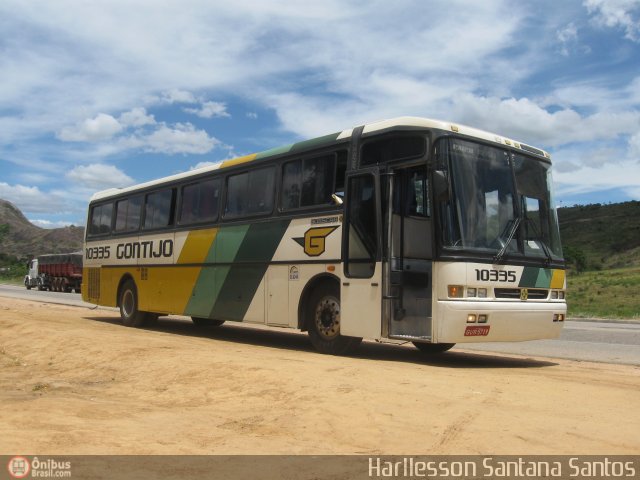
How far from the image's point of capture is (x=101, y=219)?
718 inches

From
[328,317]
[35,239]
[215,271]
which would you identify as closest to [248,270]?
[215,271]

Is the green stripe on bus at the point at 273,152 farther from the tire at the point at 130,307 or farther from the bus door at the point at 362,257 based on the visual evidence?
the tire at the point at 130,307

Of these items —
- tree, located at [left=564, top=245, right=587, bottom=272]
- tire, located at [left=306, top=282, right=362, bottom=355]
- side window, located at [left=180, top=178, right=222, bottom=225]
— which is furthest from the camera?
tree, located at [left=564, top=245, right=587, bottom=272]

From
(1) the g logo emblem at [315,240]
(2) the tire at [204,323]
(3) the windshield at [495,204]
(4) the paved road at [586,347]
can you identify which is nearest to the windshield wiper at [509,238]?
(3) the windshield at [495,204]

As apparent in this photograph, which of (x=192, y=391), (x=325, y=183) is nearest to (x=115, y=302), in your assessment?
(x=325, y=183)

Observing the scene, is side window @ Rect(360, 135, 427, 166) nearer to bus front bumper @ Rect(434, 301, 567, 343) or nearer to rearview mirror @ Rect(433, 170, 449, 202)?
rearview mirror @ Rect(433, 170, 449, 202)

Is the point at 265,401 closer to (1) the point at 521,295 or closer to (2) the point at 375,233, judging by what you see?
(2) the point at 375,233

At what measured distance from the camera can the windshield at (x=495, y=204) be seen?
8.94m

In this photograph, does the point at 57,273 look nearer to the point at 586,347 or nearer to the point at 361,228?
the point at 586,347

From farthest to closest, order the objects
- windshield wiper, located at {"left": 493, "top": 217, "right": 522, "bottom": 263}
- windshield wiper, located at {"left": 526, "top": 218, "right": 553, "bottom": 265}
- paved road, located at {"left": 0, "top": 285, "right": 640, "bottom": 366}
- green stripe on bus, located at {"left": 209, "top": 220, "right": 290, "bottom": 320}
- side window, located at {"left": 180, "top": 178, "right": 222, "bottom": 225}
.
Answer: side window, located at {"left": 180, "top": 178, "right": 222, "bottom": 225} → green stripe on bus, located at {"left": 209, "top": 220, "right": 290, "bottom": 320} → paved road, located at {"left": 0, "top": 285, "right": 640, "bottom": 366} → windshield wiper, located at {"left": 526, "top": 218, "right": 553, "bottom": 265} → windshield wiper, located at {"left": 493, "top": 217, "right": 522, "bottom": 263}

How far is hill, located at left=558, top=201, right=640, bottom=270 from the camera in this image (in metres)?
63.6

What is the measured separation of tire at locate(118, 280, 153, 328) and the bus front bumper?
9.71m
